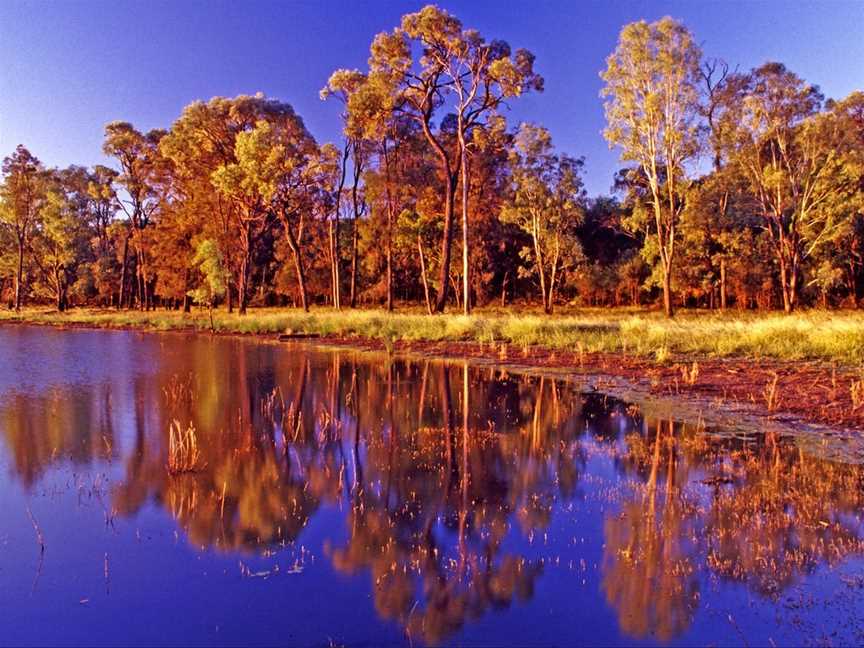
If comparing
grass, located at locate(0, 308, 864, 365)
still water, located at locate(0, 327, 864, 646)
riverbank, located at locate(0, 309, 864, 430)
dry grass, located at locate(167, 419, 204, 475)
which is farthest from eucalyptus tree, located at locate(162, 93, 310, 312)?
→ dry grass, located at locate(167, 419, 204, 475)

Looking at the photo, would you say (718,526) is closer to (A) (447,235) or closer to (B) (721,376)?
(B) (721,376)

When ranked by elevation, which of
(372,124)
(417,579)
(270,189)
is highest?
(372,124)

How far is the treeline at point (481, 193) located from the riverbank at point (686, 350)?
252 inches

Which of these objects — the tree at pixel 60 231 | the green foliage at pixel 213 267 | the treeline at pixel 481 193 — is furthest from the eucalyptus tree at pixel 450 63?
the tree at pixel 60 231

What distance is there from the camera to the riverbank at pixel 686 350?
12.1 m

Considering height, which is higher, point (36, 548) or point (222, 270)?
point (222, 270)

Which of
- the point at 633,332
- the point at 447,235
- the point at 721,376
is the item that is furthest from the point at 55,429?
the point at 447,235

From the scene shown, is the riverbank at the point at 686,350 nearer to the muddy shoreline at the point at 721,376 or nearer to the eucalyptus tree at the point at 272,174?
the muddy shoreline at the point at 721,376

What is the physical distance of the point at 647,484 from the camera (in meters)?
7.29

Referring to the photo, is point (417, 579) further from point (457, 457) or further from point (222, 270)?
point (222, 270)

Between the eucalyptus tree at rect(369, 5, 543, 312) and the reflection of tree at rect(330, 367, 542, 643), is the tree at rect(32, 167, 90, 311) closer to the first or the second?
the eucalyptus tree at rect(369, 5, 543, 312)

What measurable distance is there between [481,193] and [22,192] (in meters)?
39.6

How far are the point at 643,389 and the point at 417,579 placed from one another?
33.0 ft

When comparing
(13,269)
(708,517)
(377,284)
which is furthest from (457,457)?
(13,269)
